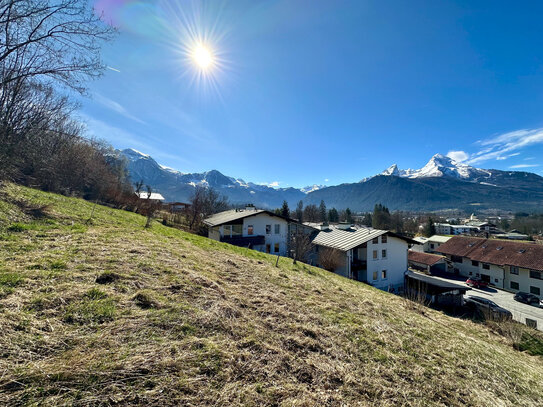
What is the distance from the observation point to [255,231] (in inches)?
1124

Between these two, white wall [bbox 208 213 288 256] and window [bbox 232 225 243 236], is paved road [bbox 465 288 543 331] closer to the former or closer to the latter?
white wall [bbox 208 213 288 256]

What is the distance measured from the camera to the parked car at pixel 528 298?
29.2 m

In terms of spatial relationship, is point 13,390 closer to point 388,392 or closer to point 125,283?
point 125,283

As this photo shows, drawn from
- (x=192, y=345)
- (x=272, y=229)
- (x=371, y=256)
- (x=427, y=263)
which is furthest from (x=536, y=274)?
(x=192, y=345)

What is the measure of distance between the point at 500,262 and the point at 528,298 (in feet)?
25.6

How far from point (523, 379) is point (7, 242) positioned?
48.3ft

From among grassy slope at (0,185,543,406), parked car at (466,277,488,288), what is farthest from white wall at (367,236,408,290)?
parked car at (466,277,488,288)

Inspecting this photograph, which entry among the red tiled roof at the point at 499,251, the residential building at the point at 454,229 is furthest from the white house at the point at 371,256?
the residential building at the point at 454,229

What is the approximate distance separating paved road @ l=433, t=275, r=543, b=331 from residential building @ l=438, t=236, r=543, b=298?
8.49 ft

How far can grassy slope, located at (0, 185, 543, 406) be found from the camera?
260 centimetres

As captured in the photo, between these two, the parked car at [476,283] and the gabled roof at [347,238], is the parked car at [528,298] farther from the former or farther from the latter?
the gabled roof at [347,238]

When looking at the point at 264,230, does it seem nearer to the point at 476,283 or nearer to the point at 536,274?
the point at 476,283

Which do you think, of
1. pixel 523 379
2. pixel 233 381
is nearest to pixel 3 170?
pixel 233 381

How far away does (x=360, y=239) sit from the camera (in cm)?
2506
